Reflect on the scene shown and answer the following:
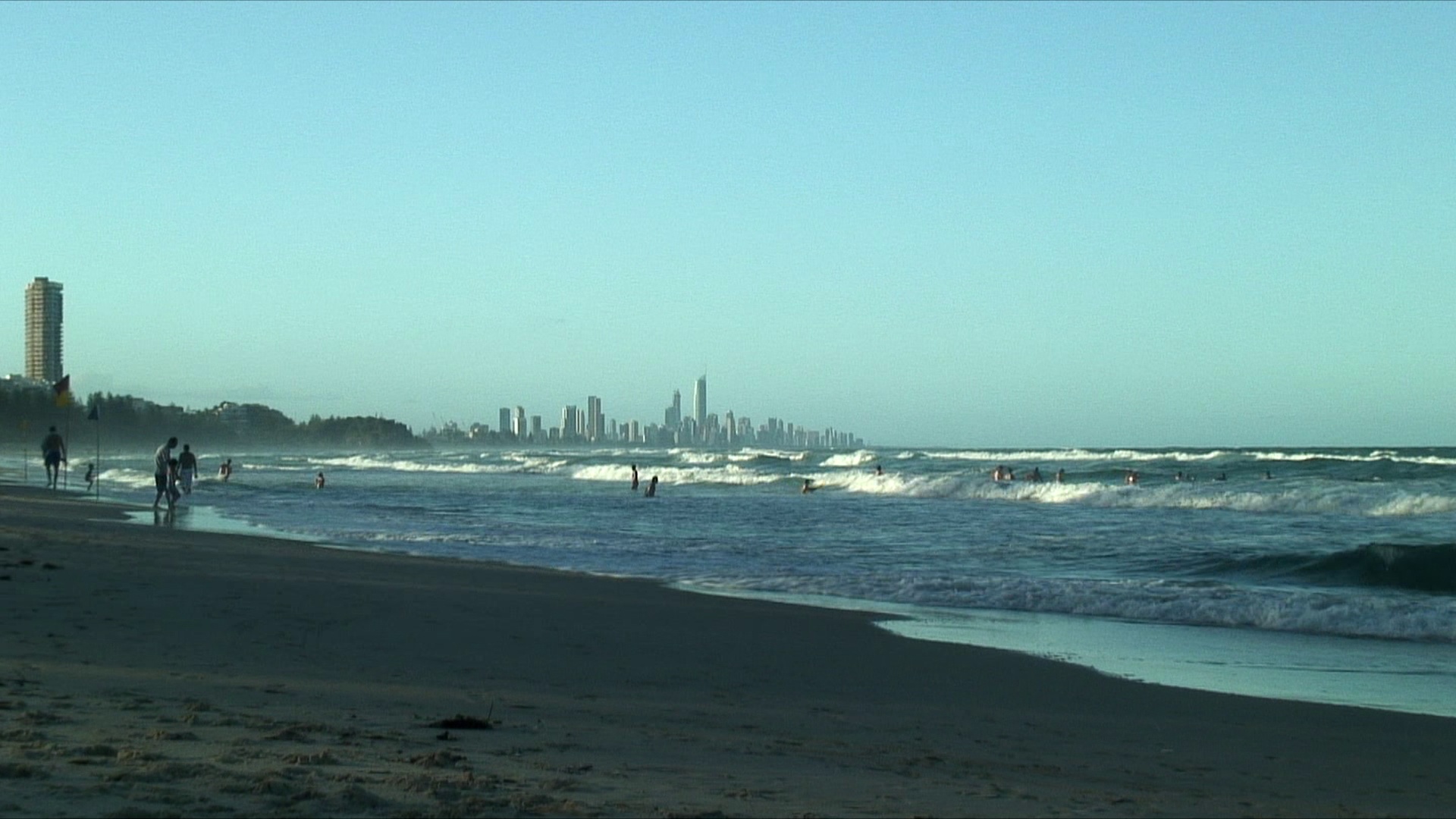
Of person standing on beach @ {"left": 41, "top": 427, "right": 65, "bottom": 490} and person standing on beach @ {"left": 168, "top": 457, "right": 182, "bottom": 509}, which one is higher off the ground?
person standing on beach @ {"left": 41, "top": 427, "right": 65, "bottom": 490}

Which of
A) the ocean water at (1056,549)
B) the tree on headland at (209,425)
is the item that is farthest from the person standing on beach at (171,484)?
the tree on headland at (209,425)

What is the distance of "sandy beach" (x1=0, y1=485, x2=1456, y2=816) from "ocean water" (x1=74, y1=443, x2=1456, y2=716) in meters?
1.83

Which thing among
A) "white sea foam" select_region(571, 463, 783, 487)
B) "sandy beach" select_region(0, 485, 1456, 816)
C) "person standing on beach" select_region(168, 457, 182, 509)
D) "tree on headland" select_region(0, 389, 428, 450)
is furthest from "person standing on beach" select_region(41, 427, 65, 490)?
"tree on headland" select_region(0, 389, 428, 450)

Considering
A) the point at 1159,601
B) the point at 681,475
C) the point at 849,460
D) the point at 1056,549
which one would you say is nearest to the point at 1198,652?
the point at 1159,601

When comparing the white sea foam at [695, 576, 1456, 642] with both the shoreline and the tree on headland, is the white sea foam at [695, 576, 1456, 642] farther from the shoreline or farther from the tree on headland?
the tree on headland

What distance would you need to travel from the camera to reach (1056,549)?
71.4 ft

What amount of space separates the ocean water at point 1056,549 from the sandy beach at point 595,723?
6.00ft

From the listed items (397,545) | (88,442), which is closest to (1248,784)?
(397,545)

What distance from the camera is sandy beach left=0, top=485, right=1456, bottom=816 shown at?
4.87 metres

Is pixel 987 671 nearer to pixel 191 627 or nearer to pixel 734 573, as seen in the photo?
pixel 191 627

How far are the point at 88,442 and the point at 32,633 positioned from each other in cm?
13583

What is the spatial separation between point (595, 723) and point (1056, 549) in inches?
649

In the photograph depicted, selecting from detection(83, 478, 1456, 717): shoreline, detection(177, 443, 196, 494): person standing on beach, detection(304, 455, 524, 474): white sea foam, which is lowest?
detection(83, 478, 1456, 717): shoreline

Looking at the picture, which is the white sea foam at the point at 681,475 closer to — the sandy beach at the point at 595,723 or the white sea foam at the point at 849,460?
the white sea foam at the point at 849,460
